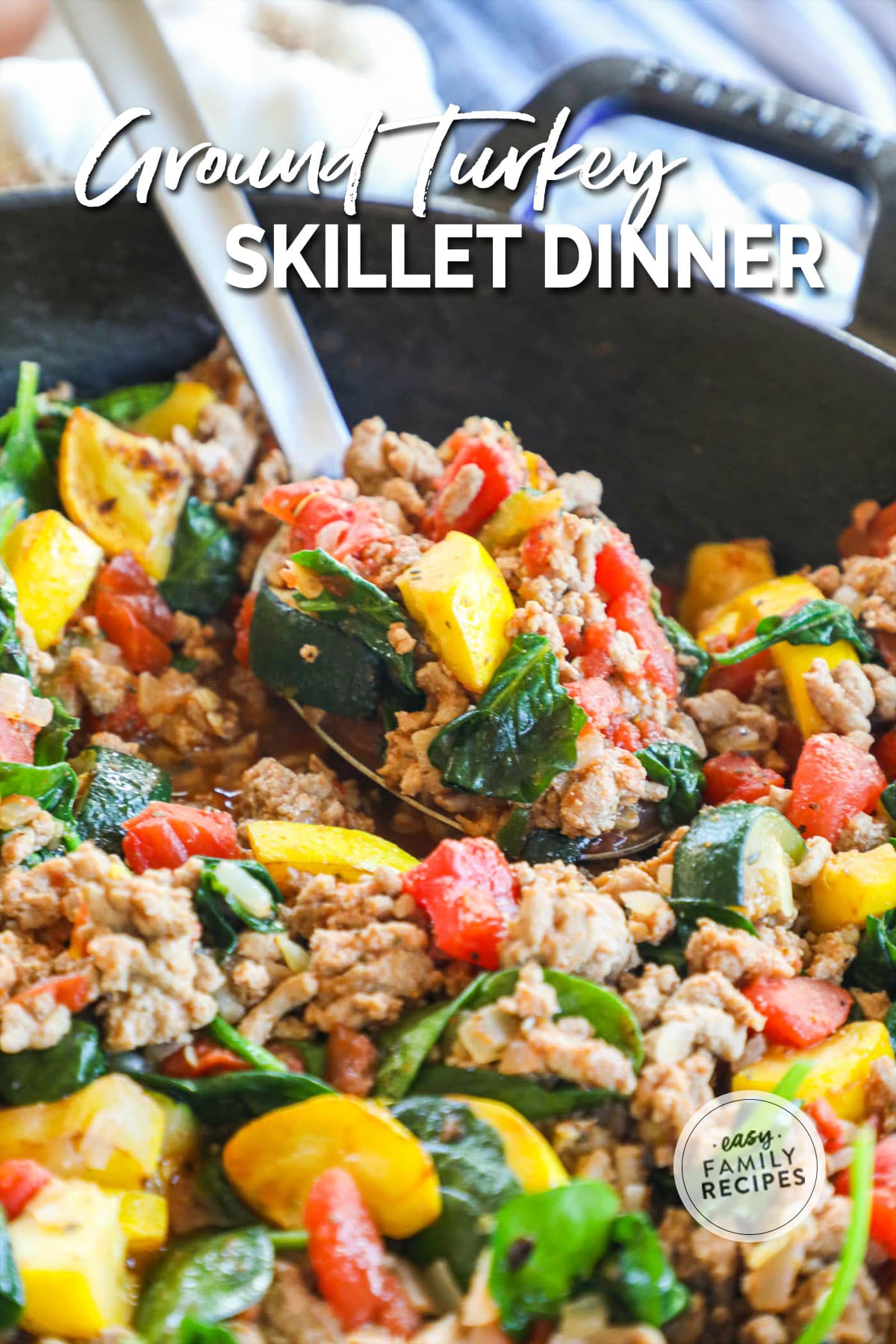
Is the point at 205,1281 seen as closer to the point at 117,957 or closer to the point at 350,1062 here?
the point at 350,1062

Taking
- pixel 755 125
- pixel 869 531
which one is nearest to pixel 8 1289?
pixel 869 531

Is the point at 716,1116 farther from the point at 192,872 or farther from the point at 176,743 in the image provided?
the point at 176,743

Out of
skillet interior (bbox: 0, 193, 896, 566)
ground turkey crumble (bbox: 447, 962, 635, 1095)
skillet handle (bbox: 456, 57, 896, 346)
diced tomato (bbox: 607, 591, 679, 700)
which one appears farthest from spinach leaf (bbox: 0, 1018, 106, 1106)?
skillet handle (bbox: 456, 57, 896, 346)

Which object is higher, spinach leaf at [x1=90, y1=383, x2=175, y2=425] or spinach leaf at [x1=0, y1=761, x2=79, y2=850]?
spinach leaf at [x1=90, y1=383, x2=175, y2=425]

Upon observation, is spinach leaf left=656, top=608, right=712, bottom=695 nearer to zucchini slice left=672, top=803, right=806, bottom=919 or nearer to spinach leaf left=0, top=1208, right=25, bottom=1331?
zucchini slice left=672, top=803, right=806, bottom=919

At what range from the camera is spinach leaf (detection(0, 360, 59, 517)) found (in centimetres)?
348

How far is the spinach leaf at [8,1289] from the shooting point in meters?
1.93

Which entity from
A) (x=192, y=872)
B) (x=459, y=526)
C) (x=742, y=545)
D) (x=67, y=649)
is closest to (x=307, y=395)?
(x=459, y=526)

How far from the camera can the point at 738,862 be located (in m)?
2.51

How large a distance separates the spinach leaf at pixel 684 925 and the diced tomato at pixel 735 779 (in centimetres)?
52

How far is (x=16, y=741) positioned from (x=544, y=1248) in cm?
165

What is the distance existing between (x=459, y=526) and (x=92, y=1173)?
174cm

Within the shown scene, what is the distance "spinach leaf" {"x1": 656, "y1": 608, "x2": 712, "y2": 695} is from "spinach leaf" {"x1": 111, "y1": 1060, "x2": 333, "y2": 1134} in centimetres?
150

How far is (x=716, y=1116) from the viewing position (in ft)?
7.22
